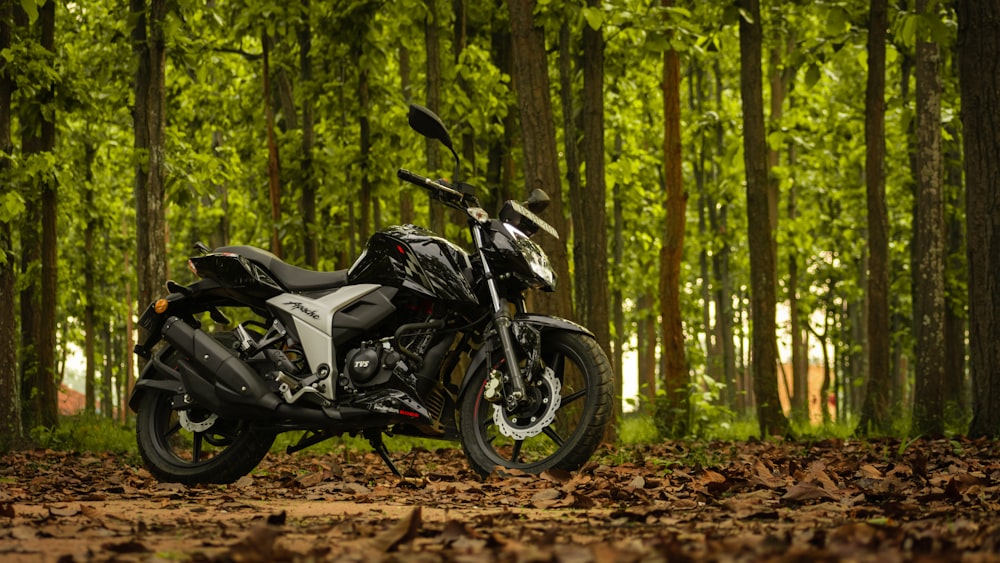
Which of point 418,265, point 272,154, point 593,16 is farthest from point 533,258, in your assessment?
point 272,154

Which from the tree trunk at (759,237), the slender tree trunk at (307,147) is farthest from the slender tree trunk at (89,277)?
the tree trunk at (759,237)

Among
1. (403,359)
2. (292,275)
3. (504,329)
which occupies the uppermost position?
(292,275)

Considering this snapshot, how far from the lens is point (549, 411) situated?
21.2 feet

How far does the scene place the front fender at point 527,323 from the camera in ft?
21.5

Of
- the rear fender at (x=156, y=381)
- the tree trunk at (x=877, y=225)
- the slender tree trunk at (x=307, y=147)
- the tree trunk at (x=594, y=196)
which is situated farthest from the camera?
the slender tree trunk at (x=307, y=147)

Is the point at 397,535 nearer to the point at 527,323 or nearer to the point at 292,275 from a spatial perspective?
the point at 527,323

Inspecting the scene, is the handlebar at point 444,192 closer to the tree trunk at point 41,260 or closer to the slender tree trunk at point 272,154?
the tree trunk at point 41,260

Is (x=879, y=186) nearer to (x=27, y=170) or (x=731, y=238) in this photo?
(x=27, y=170)

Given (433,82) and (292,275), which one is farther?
(433,82)

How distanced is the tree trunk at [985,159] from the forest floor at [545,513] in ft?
3.15

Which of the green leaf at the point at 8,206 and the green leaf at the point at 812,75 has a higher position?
the green leaf at the point at 812,75

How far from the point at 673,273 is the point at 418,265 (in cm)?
655

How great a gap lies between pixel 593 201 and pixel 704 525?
8051 mm

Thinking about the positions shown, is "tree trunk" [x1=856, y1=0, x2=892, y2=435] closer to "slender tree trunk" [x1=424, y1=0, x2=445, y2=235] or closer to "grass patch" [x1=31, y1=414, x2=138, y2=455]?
"slender tree trunk" [x1=424, y1=0, x2=445, y2=235]
